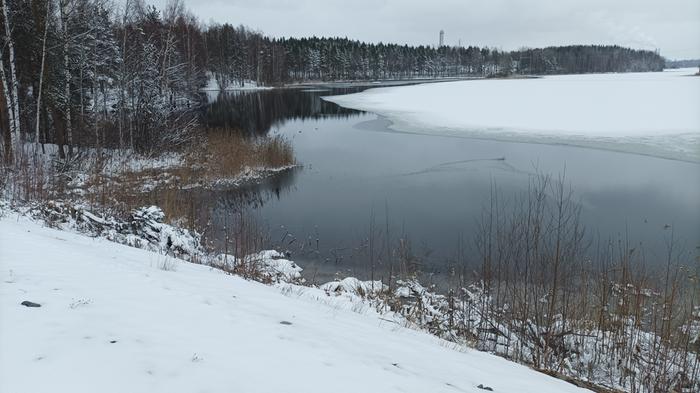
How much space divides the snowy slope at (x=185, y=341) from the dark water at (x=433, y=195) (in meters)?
4.77

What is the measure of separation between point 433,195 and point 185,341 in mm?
11470

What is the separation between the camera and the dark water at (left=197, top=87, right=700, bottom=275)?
34.7 feet

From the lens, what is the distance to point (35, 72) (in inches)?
637

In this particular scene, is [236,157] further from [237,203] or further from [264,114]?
[264,114]

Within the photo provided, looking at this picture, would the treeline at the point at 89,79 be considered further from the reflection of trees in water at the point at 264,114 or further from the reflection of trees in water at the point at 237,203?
the reflection of trees in water at the point at 237,203

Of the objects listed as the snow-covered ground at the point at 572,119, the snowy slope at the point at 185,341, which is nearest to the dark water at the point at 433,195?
the snow-covered ground at the point at 572,119

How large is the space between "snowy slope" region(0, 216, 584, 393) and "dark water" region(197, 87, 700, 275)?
477 centimetres

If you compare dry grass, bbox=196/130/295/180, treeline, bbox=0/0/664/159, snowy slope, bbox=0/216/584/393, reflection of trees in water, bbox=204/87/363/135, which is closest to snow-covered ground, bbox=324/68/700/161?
reflection of trees in water, bbox=204/87/363/135

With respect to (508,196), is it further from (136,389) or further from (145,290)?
(136,389)

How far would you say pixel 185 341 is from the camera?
335cm

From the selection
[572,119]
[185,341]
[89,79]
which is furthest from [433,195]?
[572,119]

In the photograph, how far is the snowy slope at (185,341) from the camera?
281 centimetres

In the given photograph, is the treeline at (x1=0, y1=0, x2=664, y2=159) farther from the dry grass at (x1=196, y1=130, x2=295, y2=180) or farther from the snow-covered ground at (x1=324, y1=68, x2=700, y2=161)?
the snow-covered ground at (x1=324, y1=68, x2=700, y2=161)

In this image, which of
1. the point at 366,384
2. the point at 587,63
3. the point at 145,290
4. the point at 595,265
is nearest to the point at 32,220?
the point at 145,290
